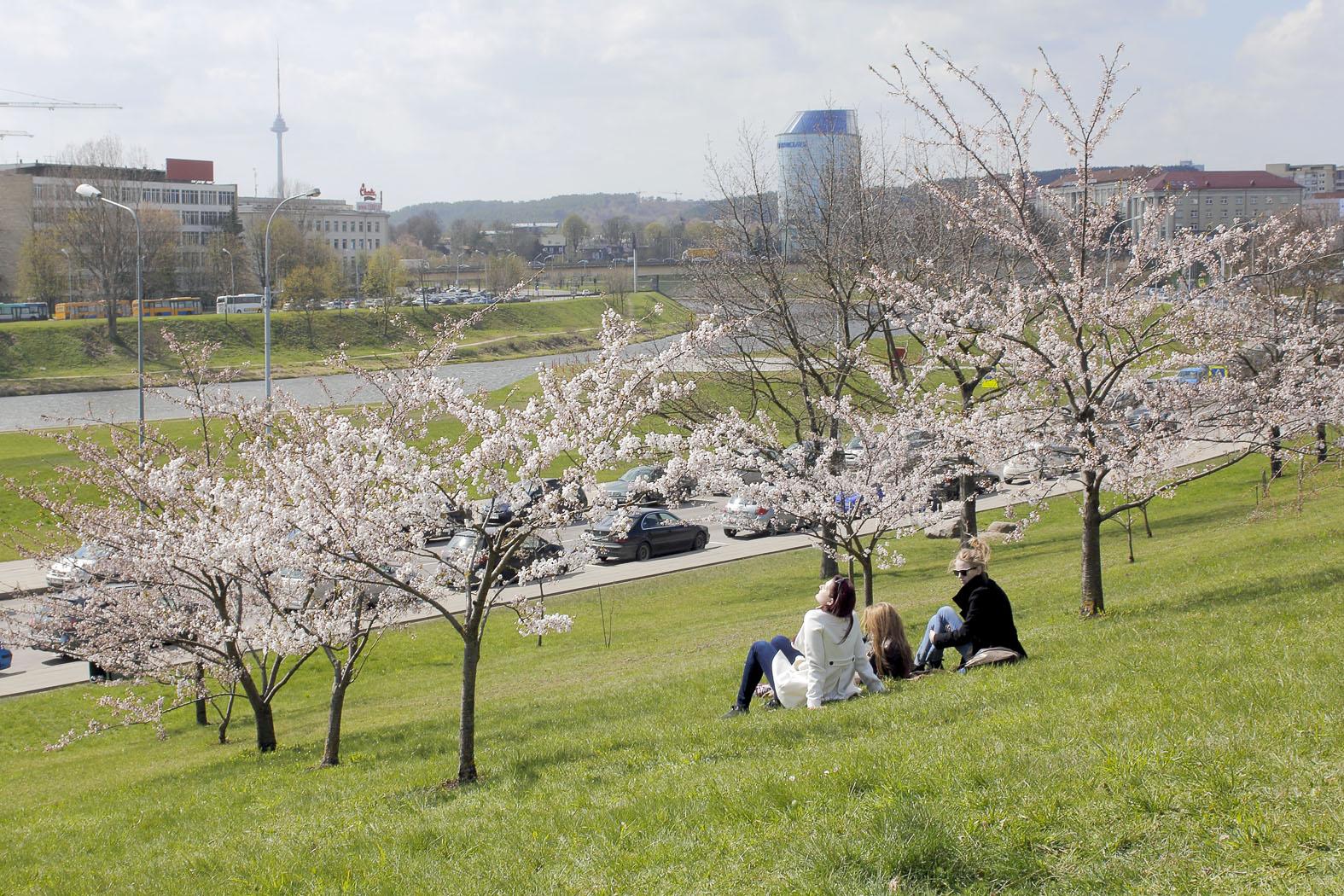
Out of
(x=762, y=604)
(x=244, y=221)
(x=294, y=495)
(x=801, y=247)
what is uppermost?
(x=244, y=221)

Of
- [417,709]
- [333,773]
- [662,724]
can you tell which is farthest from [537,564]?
[417,709]

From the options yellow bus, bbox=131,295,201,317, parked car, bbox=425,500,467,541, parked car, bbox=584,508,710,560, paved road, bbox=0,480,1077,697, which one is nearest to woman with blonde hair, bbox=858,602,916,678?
parked car, bbox=425,500,467,541

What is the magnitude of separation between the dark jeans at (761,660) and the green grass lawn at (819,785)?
0.40m

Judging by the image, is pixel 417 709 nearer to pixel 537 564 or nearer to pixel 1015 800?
pixel 537 564

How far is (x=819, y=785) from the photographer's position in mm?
5809

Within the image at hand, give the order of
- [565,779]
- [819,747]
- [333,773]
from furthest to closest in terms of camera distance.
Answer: [333,773] → [565,779] → [819,747]

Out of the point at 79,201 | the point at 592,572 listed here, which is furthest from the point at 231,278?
the point at 592,572

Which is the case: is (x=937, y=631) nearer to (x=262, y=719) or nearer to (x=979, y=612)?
(x=979, y=612)

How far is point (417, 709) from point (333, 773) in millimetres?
4441

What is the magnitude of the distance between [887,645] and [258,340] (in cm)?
7783

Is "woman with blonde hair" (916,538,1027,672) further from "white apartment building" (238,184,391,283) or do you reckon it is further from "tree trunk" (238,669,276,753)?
"white apartment building" (238,184,391,283)

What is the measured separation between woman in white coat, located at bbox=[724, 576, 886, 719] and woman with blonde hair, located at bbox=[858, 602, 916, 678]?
1.91 feet

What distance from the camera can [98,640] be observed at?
520 inches

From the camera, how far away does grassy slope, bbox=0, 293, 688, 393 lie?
66.3 meters
